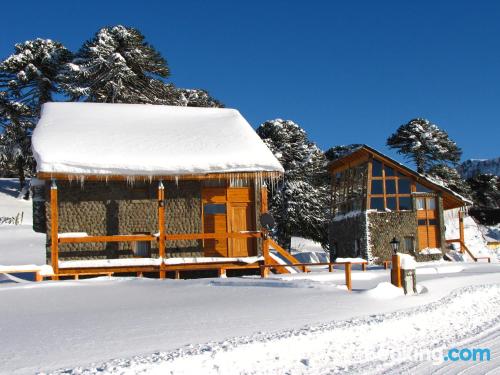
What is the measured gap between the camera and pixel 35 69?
1325 inches

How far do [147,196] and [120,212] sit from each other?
0.93 meters

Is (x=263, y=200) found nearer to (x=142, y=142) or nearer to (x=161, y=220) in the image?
(x=161, y=220)

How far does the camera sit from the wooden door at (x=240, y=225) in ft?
58.9

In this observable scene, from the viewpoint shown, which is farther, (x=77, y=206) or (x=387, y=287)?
(x=77, y=206)

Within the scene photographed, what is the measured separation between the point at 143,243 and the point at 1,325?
8967 millimetres

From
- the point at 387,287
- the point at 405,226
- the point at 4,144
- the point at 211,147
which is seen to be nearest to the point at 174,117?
the point at 211,147

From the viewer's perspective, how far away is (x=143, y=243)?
1725 centimetres

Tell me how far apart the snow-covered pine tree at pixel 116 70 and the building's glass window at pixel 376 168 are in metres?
12.2

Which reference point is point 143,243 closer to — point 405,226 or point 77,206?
point 77,206

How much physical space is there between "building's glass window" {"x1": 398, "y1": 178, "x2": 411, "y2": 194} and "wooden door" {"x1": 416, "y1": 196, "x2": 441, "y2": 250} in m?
0.72

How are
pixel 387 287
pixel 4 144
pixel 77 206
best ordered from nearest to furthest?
pixel 387 287, pixel 77 206, pixel 4 144

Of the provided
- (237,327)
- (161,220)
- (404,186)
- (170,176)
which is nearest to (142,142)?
(170,176)

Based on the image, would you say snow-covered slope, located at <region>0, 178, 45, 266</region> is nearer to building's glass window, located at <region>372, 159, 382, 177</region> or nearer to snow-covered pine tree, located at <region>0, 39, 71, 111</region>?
snow-covered pine tree, located at <region>0, 39, 71, 111</region>

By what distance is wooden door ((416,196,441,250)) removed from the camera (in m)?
28.1
